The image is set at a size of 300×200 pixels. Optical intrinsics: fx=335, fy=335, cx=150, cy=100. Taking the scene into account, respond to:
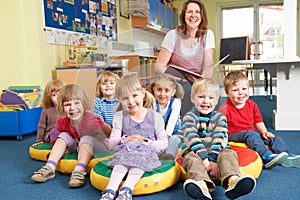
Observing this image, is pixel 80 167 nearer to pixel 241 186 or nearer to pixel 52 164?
pixel 52 164

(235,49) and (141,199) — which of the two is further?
(235,49)

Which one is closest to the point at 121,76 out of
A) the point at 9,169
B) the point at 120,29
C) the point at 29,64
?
the point at 9,169

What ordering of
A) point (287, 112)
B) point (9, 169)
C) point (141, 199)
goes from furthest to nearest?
point (287, 112), point (9, 169), point (141, 199)

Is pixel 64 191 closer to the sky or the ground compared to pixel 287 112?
closer to the ground

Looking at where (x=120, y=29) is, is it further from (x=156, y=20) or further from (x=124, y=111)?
(x=124, y=111)

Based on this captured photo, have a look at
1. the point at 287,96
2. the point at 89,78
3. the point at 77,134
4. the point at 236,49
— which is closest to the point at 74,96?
the point at 89,78

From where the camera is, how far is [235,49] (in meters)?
5.35

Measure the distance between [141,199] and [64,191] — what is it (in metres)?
0.37

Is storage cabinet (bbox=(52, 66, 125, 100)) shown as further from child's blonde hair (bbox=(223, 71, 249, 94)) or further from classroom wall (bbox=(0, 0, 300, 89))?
classroom wall (bbox=(0, 0, 300, 89))

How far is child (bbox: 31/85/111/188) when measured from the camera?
5.22 feet

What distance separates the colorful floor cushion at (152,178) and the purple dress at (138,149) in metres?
0.03

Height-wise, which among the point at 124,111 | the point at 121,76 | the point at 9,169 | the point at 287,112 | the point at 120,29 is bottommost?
the point at 9,169

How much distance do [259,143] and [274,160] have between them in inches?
5.7

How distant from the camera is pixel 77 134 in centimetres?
181
